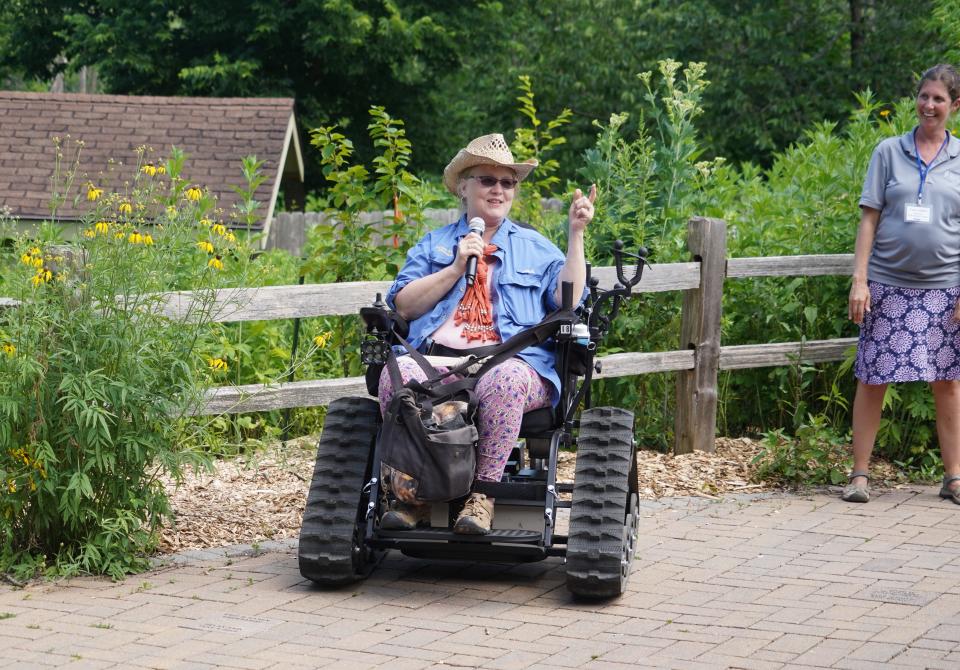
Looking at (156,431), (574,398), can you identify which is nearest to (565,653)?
(574,398)

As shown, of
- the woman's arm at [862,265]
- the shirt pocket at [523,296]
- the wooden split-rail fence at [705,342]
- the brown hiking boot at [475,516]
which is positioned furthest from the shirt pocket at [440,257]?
the woman's arm at [862,265]

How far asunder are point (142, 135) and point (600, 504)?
49.6 ft

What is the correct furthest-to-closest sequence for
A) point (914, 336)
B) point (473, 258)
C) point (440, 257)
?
point (914, 336) → point (440, 257) → point (473, 258)

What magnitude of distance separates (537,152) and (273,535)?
3884 millimetres

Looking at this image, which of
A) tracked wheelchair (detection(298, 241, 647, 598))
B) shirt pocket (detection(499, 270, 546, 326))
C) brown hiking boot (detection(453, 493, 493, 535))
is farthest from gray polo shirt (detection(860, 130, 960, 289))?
brown hiking boot (detection(453, 493, 493, 535))

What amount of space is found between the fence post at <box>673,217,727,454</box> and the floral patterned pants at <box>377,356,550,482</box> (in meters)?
2.69

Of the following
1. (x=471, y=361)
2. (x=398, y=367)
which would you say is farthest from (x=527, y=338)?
(x=398, y=367)


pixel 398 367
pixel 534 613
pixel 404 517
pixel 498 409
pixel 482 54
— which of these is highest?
pixel 482 54

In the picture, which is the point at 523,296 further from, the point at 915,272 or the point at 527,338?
the point at 915,272

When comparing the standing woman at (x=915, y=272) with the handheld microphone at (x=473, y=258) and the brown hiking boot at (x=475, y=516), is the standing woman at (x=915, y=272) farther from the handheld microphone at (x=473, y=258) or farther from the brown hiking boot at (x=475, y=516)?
the brown hiking boot at (x=475, y=516)

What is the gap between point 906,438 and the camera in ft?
24.6

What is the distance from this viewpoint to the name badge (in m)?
6.54

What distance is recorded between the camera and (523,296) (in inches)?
214

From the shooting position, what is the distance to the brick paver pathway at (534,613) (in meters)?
4.30
